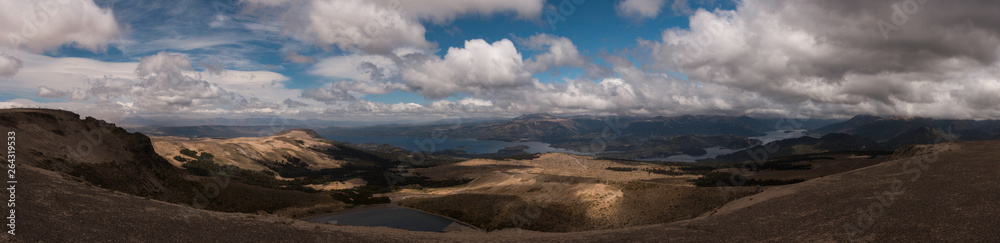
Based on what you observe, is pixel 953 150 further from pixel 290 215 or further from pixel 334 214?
pixel 290 215

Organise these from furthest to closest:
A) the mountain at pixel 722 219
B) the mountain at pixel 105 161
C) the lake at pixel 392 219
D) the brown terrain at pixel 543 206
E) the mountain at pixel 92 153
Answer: the lake at pixel 392 219 → the mountain at pixel 92 153 → the mountain at pixel 105 161 → the brown terrain at pixel 543 206 → the mountain at pixel 722 219

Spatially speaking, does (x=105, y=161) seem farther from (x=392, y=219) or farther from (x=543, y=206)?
(x=543, y=206)

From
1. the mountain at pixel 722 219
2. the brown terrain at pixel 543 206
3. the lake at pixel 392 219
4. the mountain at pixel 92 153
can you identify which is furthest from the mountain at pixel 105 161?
the lake at pixel 392 219

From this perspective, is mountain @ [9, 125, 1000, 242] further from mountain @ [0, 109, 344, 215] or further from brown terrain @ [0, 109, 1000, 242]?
mountain @ [0, 109, 344, 215]

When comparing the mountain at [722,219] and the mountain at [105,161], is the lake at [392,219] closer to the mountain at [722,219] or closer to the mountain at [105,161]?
the mountain at [105,161]

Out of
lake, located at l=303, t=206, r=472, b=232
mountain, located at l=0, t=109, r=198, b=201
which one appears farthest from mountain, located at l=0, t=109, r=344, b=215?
lake, located at l=303, t=206, r=472, b=232

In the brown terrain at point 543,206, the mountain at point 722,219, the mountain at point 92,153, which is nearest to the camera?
the mountain at point 722,219
